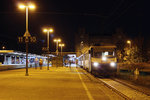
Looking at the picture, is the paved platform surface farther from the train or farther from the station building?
the station building

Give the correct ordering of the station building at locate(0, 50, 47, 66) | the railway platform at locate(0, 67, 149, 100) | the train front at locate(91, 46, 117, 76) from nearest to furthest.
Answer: the railway platform at locate(0, 67, 149, 100) < the train front at locate(91, 46, 117, 76) < the station building at locate(0, 50, 47, 66)

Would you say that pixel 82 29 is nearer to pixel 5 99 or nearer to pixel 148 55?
pixel 148 55

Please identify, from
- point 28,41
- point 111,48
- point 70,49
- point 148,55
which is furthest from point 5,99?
point 70,49

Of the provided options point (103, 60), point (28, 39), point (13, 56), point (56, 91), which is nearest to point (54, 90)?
point (56, 91)

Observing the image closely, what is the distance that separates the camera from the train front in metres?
22.0

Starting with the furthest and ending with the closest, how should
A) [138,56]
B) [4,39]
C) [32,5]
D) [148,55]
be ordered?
[4,39] → [148,55] → [138,56] → [32,5]

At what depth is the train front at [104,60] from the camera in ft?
72.3

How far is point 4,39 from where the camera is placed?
229 feet

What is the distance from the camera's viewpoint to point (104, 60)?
22281mm

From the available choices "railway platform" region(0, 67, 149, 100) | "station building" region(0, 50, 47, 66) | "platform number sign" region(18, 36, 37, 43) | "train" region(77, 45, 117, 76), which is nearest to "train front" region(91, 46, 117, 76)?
"train" region(77, 45, 117, 76)

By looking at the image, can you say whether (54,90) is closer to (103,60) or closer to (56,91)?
(56,91)

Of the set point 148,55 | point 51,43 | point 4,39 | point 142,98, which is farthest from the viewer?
point 51,43

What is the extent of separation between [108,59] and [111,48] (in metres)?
1.28

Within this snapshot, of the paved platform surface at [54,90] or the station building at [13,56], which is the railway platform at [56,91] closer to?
the paved platform surface at [54,90]
